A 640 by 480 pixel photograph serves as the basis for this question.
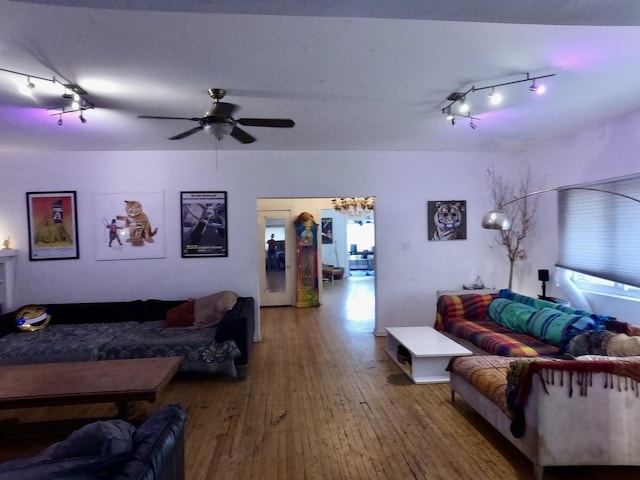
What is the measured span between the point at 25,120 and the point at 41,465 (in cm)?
389

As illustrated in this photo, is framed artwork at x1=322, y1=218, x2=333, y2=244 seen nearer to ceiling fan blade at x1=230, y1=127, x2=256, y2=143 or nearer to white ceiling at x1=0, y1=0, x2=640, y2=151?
white ceiling at x1=0, y1=0, x2=640, y2=151

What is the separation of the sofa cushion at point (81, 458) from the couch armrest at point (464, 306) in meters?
4.19

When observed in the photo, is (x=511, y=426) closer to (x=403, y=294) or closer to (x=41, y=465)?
(x=41, y=465)

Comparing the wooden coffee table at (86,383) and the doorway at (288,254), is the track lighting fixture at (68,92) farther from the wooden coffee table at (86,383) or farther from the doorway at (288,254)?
the doorway at (288,254)

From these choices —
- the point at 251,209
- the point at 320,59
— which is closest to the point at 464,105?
the point at 320,59

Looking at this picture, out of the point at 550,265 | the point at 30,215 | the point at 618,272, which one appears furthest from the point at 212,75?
the point at 550,265

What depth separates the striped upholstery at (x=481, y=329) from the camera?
3588 mm

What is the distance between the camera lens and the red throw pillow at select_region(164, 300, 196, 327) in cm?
475

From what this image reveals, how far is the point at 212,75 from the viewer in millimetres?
2891

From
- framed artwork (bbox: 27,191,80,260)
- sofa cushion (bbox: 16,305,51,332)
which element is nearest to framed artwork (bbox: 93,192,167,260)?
framed artwork (bbox: 27,191,80,260)

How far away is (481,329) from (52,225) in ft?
18.8

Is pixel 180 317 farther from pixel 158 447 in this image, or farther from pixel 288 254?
pixel 288 254

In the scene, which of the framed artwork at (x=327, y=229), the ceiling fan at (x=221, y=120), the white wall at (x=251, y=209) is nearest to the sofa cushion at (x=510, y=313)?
the white wall at (x=251, y=209)

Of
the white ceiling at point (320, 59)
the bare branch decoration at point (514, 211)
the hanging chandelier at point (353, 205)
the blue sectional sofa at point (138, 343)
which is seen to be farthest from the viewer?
the hanging chandelier at point (353, 205)
